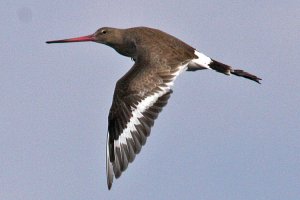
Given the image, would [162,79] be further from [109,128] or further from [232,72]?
[232,72]

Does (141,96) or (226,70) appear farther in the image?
(226,70)

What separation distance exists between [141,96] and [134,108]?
0.87 ft

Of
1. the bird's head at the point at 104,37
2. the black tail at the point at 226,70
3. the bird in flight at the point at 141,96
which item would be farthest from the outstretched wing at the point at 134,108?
the bird's head at the point at 104,37

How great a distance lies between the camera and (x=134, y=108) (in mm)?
17703

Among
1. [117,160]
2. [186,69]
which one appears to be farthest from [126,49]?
[117,160]

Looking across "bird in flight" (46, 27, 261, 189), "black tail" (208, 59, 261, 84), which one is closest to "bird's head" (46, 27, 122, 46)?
"bird in flight" (46, 27, 261, 189)

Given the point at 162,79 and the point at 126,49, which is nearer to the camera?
the point at 162,79

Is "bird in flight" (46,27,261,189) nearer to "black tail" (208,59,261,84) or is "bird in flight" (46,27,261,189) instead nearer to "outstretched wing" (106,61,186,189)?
"outstretched wing" (106,61,186,189)

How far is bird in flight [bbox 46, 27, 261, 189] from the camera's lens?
17594 mm

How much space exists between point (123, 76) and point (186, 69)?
4.86 ft

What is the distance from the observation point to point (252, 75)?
20.5 m

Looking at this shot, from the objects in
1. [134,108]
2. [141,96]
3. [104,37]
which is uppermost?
[104,37]

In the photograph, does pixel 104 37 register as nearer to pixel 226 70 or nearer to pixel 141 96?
pixel 226 70

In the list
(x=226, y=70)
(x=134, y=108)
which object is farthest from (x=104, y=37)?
(x=134, y=108)
